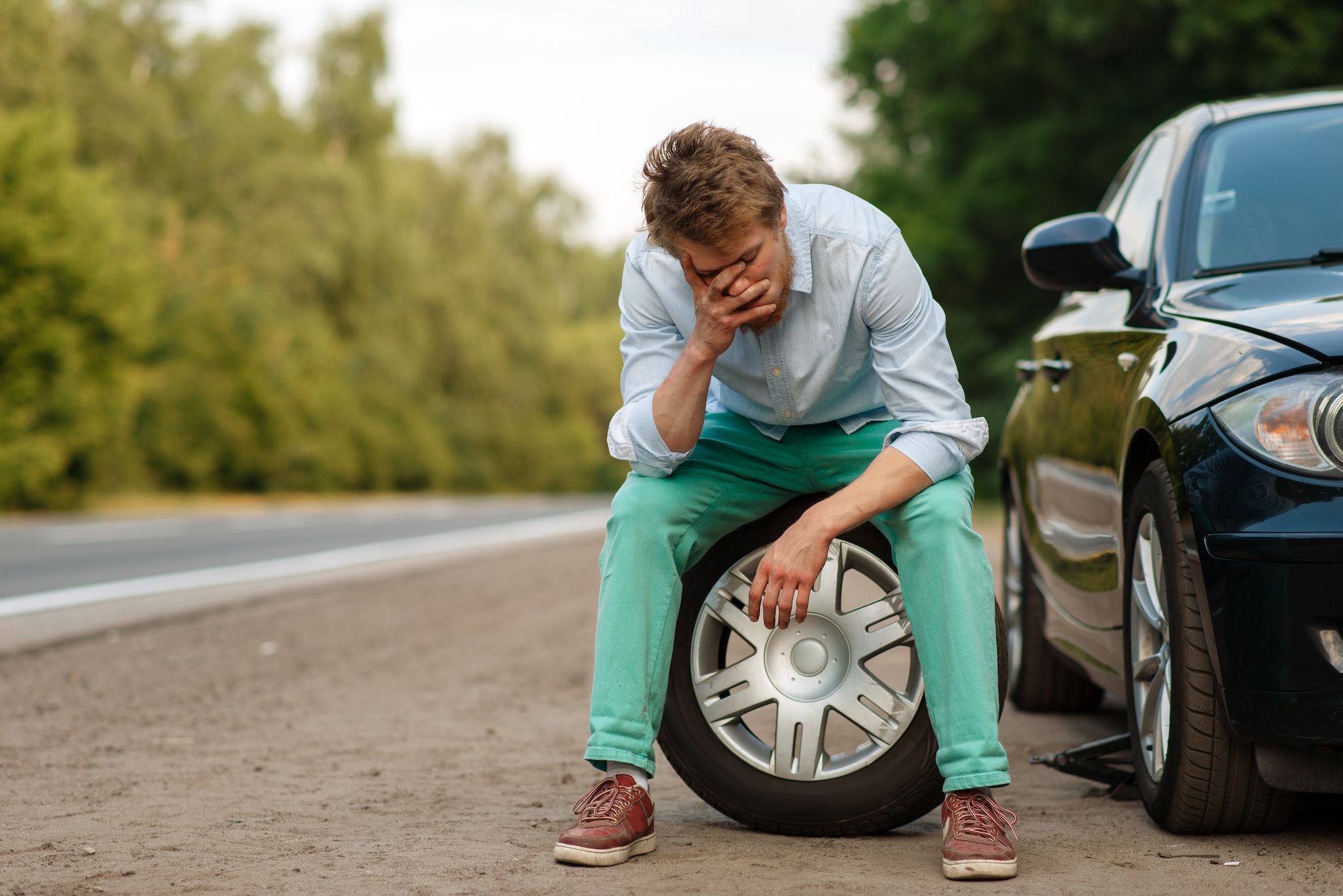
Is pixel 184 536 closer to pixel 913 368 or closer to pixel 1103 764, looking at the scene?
pixel 1103 764

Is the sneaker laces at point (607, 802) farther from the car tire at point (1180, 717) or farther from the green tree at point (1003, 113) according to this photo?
the green tree at point (1003, 113)

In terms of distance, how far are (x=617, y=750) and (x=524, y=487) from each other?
5480 centimetres

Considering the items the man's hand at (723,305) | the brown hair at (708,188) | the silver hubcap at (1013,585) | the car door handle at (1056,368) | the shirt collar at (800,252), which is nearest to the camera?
the brown hair at (708,188)

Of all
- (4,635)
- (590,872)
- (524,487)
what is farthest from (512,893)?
(524,487)

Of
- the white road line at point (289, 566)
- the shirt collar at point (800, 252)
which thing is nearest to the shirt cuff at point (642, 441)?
the shirt collar at point (800, 252)

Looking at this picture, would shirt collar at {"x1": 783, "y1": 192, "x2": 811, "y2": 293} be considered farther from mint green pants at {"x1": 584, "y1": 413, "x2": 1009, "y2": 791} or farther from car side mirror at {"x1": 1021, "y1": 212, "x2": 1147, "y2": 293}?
car side mirror at {"x1": 1021, "y1": 212, "x2": 1147, "y2": 293}

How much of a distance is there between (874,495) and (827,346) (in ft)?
1.22

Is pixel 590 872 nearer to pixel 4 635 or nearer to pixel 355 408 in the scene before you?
pixel 4 635

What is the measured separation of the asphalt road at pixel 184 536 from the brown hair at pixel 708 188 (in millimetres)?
8348

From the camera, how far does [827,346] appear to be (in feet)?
10.7

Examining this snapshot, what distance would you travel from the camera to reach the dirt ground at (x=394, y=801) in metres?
2.87

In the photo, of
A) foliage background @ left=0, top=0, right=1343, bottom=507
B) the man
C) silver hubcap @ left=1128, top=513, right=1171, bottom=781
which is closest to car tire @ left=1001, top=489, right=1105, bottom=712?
silver hubcap @ left=1128, top=513, right=1171, bottom=781

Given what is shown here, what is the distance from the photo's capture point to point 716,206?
297 centimetres

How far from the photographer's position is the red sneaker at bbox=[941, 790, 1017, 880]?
2.86 m
